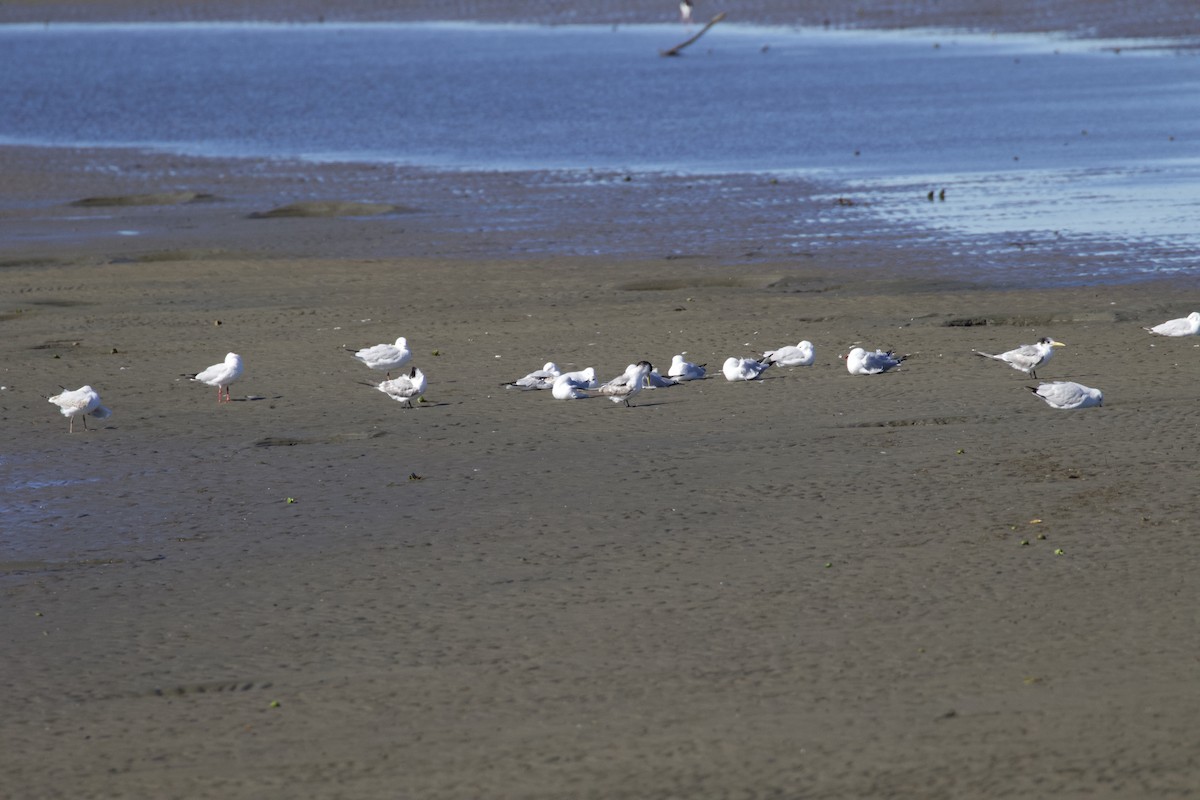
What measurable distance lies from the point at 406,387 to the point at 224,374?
1.54m

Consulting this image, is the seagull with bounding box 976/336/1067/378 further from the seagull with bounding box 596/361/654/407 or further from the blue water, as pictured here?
Answer: the blue water

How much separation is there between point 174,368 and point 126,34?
56.6m

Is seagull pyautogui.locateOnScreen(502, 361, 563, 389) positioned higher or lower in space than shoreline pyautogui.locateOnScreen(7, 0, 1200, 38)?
higher

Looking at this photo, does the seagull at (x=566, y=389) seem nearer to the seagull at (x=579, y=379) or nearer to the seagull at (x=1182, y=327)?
the seagull at (x=579, y=379)

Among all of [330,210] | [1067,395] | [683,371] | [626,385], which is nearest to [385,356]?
[626,385]

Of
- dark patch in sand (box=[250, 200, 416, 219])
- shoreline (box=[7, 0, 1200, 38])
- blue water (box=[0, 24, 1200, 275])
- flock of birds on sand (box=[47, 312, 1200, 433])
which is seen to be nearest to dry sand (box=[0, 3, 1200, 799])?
flock of birds on sand (box=[47, 312, 1200, 433])

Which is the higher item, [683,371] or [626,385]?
[626,385]

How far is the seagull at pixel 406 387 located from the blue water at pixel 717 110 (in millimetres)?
9438

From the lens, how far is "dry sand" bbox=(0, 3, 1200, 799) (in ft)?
23.3

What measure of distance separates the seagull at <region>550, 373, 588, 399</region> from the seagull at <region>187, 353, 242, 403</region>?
2518mm

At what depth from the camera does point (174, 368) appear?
1521 cm

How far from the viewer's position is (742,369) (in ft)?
44.9

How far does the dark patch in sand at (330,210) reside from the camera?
79.6ft

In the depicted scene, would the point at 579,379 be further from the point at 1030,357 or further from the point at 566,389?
the point at 1030,357
